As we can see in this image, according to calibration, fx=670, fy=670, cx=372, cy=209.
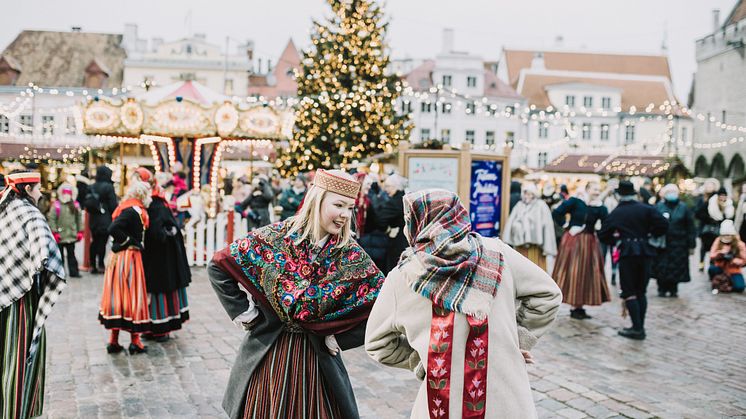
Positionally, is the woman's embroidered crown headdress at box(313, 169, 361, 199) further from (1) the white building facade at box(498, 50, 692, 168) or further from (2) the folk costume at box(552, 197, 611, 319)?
(1) the white building facade at box(498, 50, 692, 168)

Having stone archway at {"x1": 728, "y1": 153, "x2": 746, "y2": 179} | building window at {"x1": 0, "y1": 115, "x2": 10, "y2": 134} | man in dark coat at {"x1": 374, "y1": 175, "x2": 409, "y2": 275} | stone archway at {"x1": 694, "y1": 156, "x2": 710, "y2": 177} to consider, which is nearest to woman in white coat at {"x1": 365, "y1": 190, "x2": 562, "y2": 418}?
man in dark coat at {"x1": 374, "y1": 175, "x2": 409, "y2": 275}

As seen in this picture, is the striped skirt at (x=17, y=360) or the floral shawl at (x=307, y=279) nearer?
the floral shawl at (x=307, y=279)

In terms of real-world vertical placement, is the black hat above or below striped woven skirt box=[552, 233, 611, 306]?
above

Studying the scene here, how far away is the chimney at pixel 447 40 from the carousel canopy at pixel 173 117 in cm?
3569

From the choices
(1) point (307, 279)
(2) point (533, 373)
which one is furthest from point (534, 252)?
(1) point (307, 279)

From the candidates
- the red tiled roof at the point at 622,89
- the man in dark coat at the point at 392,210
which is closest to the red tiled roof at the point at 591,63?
the red tiled roof at the point at 622,89

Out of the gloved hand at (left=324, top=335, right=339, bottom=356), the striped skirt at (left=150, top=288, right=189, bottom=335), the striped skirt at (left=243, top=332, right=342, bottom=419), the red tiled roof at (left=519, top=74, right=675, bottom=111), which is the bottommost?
the striped skirt at (left=150, top=288, right=189, bottom=335)

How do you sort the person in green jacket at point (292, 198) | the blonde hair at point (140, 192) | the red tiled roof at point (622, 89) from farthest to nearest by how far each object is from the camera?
1. the red tiled roof at point (622, 89)
2. the person in green jacket at point (292, 198)
3. the blonde hair at point (140, 192)

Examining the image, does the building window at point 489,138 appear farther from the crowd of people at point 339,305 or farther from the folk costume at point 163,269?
the crowd of people at point 339,305

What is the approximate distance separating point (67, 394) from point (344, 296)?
334 centimetres

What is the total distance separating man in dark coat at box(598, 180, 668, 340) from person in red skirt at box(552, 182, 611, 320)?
2.82 ft

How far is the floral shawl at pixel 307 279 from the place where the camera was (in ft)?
10.4

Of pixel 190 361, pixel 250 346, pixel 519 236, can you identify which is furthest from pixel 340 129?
pixel 250 346

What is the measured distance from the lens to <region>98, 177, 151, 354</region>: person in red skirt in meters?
6.47
